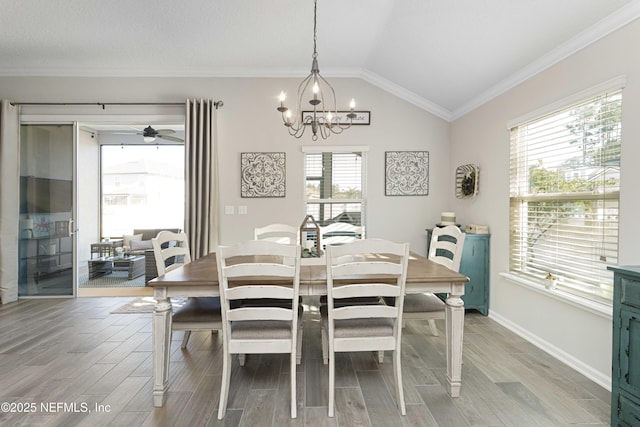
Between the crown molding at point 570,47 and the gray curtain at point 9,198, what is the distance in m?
5.85

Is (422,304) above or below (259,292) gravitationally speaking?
below

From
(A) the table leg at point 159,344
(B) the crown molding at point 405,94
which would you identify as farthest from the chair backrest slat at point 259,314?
(B) the crown molding at point 405,94

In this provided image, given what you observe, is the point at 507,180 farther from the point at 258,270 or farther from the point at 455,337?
the point at 258,270

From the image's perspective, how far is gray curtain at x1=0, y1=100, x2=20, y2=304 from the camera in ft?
12.7

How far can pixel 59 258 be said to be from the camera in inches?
163

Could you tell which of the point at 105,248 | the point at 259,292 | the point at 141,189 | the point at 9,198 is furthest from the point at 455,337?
the point at 141,189

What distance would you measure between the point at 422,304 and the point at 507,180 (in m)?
1.76

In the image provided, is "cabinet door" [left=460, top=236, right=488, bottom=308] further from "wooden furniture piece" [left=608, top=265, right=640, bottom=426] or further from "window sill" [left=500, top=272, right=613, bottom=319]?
"wooden furniture piece" [left=608, top=265, right=640, bottom=426]

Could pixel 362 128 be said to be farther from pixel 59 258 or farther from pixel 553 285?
pixel 59 258

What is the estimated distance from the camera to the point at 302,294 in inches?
74.9

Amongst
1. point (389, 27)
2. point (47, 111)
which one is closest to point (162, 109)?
point (47, 111)

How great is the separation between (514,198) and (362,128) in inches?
79.0

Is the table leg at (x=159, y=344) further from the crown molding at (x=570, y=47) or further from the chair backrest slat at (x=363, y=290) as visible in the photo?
the crown molding at (x=570, y=47)

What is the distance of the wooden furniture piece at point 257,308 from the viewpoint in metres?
→ 1.70
